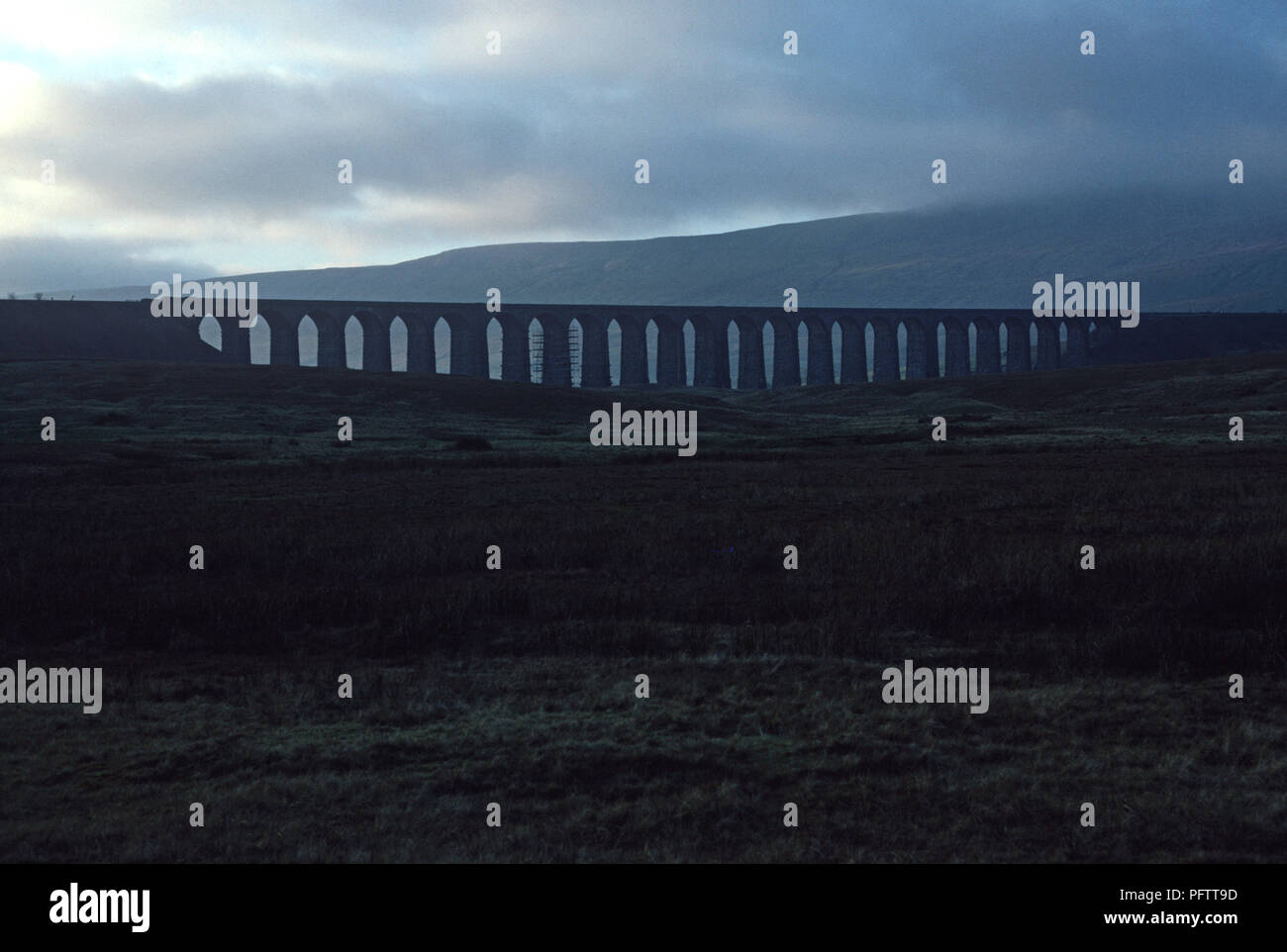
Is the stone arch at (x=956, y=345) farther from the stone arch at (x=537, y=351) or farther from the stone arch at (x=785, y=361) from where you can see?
the stone arch at (x=537, y=351)

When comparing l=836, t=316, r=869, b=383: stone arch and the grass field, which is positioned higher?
l=836, t=316, r=869, b=383: stone arch

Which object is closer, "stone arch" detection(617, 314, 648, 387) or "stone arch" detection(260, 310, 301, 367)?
"stone arch" detection(260, 310, 301, 367)

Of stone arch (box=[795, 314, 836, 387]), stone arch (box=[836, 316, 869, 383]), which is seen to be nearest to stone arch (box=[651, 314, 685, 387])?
stone arch (box=[795, 314, 836, 387])

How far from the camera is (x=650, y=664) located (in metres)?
16.8

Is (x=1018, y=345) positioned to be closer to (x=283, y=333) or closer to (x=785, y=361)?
(x=785, y=361)

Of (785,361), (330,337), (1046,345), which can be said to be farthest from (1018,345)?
(330,337)

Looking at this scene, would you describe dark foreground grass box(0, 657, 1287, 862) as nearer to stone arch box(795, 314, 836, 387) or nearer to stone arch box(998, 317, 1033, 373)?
stone arch box(795, 314, 836, 387)

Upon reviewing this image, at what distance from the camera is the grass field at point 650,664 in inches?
435

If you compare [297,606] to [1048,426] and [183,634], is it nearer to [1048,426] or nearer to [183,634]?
[183,634]

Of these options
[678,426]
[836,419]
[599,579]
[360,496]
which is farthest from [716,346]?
[599,579]

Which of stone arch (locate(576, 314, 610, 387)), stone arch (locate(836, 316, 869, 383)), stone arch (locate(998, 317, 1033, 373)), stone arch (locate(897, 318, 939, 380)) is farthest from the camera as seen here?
stone arch (locate(998, 317, 1033, 373))

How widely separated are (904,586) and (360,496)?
61.8 feet

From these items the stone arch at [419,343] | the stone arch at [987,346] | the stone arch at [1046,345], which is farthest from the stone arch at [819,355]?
the stone arch at [419,343]

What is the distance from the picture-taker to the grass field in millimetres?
11039
